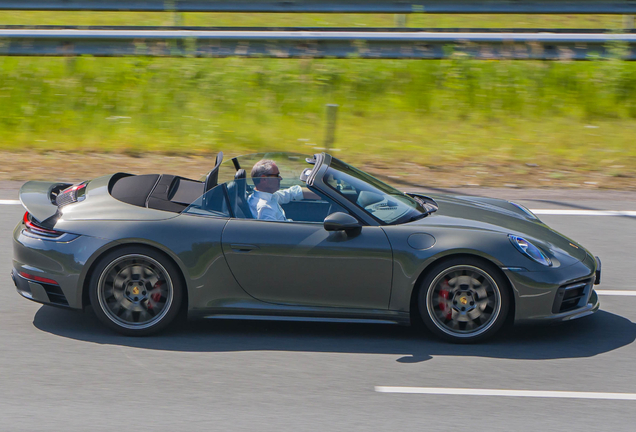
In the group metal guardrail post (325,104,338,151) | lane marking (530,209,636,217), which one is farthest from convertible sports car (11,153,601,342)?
metal guardrail post (325,104,338,151)

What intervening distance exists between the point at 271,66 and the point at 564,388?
28.8 ft

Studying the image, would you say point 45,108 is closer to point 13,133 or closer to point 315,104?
point 13,133

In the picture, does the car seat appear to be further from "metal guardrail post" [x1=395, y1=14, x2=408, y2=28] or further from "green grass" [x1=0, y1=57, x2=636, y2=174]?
"metal guardrail post" [x1=395, y1=14, x2=408, y2=28]

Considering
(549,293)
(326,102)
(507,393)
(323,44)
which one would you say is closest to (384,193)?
(549,293)

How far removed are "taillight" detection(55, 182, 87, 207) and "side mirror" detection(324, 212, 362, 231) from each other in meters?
1.82

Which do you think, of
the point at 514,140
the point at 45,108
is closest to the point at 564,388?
the point at 514,140

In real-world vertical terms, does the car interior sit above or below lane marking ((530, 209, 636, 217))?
above

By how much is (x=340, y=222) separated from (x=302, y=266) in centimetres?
38

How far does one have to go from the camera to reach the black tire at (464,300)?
5117mm

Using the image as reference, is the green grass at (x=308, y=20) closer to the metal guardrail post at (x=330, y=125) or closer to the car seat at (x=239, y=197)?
the metal guardrail post at (x=330, y=125)

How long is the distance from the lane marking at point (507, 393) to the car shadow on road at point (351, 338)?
0.40 meters

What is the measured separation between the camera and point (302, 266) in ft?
16.8

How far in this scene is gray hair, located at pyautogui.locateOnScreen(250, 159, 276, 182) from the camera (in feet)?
18.0

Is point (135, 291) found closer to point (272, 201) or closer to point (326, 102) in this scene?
point (272, 201)
